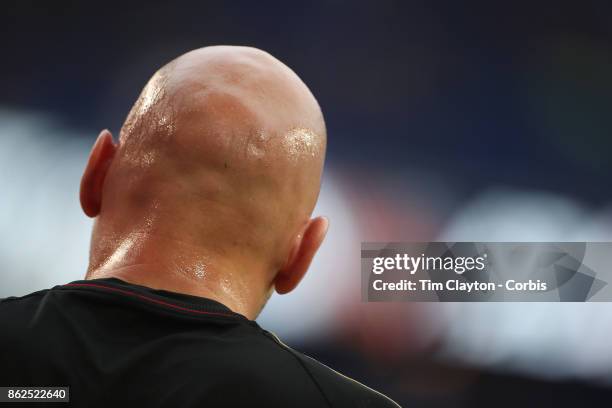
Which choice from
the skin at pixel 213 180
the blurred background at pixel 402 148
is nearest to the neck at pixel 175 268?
the skin at pixel 213 180

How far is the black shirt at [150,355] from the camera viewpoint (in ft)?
1.59

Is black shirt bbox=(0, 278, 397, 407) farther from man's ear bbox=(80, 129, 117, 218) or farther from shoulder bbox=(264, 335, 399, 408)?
man's ear bbox=(80, 129, 117, 218)

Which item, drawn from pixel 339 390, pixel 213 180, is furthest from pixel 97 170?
pixel 339 390

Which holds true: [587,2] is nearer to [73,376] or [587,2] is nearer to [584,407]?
[584,407]

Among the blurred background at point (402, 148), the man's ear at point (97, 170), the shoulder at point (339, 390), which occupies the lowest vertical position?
the shoulder at point (339, 390)

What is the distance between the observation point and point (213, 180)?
0.60m

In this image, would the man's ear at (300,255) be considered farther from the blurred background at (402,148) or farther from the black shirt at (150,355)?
the blurred background at (402,148)

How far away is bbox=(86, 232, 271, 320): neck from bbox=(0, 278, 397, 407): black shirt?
0.08ft

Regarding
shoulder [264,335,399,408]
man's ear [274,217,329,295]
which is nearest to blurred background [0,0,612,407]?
man's ear [274,217,329,295]

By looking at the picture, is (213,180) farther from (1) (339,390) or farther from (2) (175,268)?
(1) (339,390)

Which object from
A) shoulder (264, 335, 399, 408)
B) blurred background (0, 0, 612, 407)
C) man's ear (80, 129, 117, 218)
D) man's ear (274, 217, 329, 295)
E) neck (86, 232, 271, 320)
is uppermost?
blurred background (0, 0, 612, 407)

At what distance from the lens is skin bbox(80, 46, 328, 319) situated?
1.95 ft

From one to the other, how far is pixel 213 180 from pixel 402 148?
2.74m

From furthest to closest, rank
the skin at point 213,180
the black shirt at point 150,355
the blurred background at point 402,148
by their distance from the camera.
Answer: the blurred background at point 402,148, the skin at point 213,180, the black shirt at point 150,355
